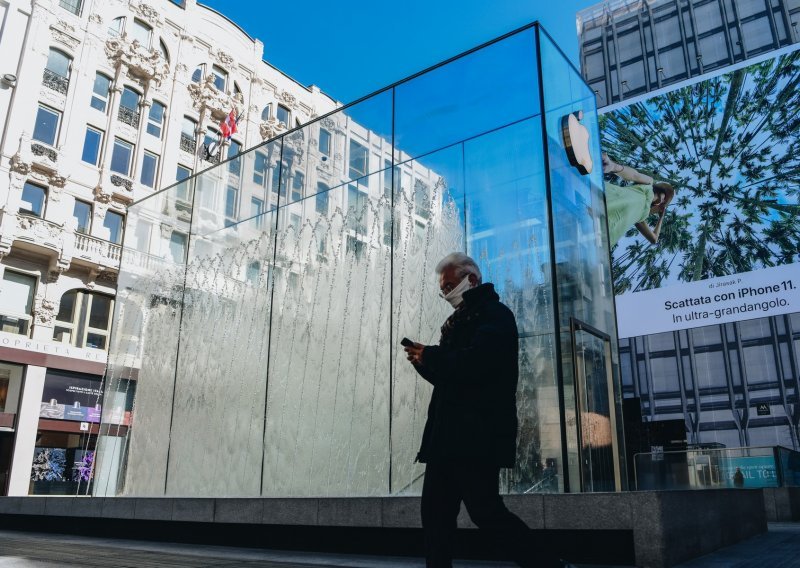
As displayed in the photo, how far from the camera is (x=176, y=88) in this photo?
24484 mm

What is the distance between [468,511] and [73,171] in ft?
69.9

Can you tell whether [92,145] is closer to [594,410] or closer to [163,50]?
[163,50]

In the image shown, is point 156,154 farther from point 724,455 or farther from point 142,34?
point 724,455

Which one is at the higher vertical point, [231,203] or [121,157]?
[121,157]

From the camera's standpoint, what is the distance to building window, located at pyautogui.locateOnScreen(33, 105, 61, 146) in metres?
20.3

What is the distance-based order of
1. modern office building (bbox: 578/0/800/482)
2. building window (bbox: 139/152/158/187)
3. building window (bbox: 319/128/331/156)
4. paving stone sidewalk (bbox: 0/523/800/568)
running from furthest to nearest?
modern office building (bbox: 578/0/800/482) < building window (bbox: 139/152/158/187) < building window (bbox: 319/128/331/156) < paving stone sidewalk (bbox: 0/523/800/568)

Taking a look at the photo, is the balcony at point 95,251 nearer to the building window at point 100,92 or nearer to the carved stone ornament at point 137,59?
the building window at point 100,92

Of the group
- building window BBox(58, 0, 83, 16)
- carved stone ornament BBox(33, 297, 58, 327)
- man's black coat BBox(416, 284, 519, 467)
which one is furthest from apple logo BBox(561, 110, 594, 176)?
building window BBox(58, 0, 83, 16)

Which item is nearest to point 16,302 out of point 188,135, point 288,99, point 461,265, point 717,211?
point 188,135

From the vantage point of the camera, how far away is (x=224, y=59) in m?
26.5

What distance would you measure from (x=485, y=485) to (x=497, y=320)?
67 centimetres

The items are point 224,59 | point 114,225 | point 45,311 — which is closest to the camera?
point 45,311

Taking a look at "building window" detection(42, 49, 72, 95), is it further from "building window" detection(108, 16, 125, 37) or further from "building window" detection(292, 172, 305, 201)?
"building window" detection(292, 172, 305, 201)

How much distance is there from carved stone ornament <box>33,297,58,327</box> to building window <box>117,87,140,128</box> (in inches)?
270
